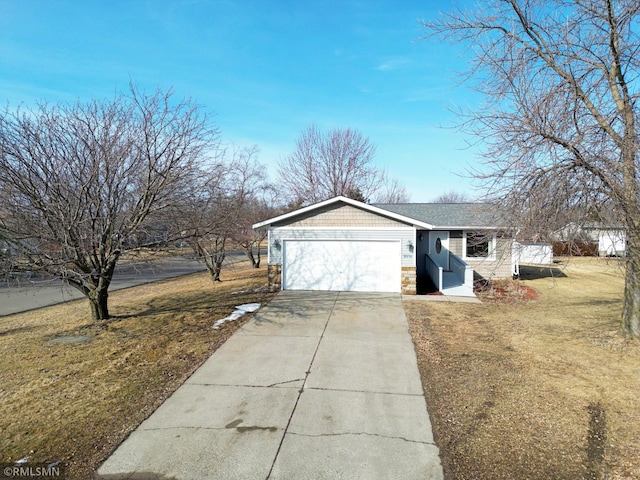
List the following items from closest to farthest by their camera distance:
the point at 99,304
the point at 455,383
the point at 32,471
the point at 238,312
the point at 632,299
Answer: the point at 32,471, the point at 455,383, the point at 632,299, the point at 99,304, the point at 238,312

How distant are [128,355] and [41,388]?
139cm

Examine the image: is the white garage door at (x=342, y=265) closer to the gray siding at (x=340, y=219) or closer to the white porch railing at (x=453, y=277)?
the gray siding at (x=340, y=219)

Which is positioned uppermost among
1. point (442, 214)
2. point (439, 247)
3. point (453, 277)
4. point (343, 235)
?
point (442, 214)

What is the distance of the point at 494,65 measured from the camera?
7039 mm

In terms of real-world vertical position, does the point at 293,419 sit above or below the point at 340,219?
below

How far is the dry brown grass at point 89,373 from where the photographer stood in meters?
3.78

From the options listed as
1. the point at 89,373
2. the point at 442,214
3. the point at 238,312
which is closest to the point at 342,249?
the point at 238,312

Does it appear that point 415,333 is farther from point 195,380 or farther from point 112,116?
point 112,116

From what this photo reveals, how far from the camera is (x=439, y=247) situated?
14.9 meters

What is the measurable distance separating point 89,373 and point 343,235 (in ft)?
27.0

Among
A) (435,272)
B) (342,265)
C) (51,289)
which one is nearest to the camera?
(342,265)

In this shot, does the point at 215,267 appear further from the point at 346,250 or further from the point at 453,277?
the point at 453,277

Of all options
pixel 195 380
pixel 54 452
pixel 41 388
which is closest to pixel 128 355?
pixel 41 388

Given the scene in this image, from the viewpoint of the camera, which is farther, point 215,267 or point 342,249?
point 215,267
